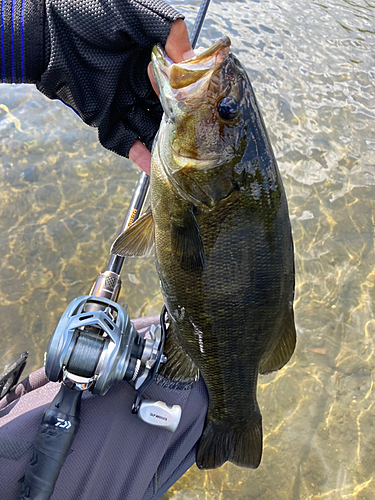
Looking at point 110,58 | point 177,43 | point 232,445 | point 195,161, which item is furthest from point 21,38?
point 232,445

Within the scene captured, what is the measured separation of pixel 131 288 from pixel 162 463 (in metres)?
2.20

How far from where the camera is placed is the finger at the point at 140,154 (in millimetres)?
2467

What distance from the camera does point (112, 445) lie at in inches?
68.9

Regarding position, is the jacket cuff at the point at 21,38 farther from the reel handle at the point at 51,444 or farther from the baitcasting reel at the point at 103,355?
Result: the reel handle at the point at 51,444

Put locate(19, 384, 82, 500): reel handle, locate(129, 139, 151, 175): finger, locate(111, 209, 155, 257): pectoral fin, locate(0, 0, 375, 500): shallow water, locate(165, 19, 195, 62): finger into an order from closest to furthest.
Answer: locate(19, 384, 82, 500): reel handle, locate(165, 19, 195, 62): finger, locate(111, 209, 155, 257): pectoral fin, locate(129, 139, 151, 175): finger, locate(0, 0, 375, 500): shallow water

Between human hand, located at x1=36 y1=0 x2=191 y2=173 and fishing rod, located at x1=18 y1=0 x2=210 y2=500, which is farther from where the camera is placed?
human hand, located at x1=36 y1=0 x2=191 y2=173

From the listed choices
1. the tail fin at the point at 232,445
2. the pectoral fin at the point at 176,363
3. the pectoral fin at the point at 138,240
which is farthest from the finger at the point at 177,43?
the tail fin at the point at 232,445

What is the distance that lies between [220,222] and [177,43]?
3.14 ft

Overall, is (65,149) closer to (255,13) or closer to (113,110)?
(113,110)

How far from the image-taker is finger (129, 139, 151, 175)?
2467 millimetres

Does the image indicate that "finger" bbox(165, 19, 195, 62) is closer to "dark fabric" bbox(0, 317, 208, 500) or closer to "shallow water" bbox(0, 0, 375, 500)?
"dark fabric" bbox(0, 317, 208, 500)

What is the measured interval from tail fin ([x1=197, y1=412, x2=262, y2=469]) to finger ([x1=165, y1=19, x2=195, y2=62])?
196 centimetres

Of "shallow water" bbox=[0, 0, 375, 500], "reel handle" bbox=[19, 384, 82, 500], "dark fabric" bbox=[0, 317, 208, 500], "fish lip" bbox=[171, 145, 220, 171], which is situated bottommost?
"shallow water" bbox=[0, 0, 375, 500]

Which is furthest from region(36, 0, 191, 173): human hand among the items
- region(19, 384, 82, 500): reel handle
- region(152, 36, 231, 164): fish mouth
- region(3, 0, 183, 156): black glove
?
region(19, 384, 82, 500): reel handle
